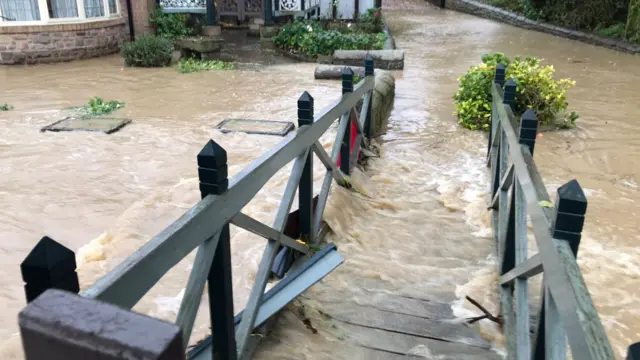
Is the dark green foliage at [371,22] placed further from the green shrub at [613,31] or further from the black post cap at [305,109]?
the black post cap at [305,109]

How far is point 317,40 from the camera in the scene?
13391 millimetres

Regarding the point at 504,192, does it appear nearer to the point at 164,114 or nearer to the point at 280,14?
the point at 164,114

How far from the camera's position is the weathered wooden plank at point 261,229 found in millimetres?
2516

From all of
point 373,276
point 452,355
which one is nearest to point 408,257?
point 373,276

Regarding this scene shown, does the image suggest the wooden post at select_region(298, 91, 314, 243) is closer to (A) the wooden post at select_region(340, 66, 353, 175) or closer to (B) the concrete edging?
(A) the wooden post at select_region(340, 66, 353, 175)

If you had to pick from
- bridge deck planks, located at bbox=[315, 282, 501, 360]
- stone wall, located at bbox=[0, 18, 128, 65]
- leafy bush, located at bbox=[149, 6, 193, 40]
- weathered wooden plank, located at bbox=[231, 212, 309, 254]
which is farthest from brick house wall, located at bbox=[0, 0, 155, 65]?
bridge deck planks, located at bbox=[315, 282, 501, 360]

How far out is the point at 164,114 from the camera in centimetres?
816

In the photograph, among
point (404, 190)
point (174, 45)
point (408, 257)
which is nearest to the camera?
point (408, 257)

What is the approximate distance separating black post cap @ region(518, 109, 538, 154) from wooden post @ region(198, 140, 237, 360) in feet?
6.64

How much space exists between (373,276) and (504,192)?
1203 millimetres

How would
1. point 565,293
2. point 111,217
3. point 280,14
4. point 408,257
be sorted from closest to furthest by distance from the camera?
point 565,293 < point 408,257 < point 111,217 < point 280,14

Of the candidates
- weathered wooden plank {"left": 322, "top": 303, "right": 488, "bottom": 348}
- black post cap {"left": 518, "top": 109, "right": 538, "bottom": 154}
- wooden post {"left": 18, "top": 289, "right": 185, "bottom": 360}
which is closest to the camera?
wooden post {"left": 18, "top": 289, "right": 185, "bottom": 360}

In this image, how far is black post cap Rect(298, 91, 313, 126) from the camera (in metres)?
3.54

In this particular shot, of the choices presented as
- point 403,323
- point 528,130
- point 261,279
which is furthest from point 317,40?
point 261,279
